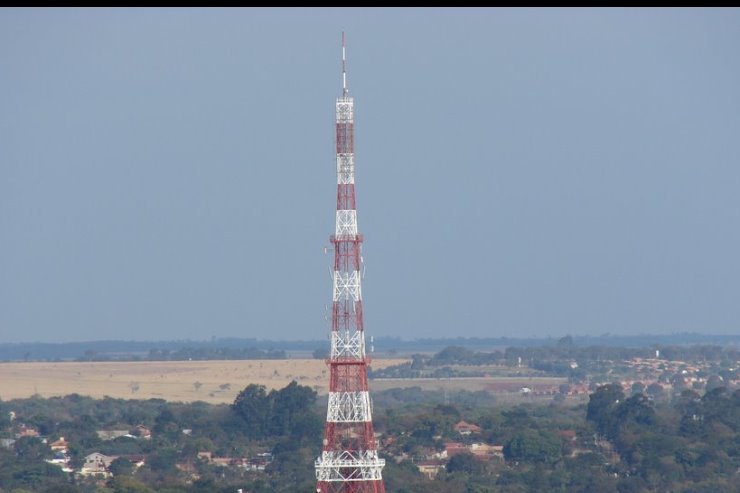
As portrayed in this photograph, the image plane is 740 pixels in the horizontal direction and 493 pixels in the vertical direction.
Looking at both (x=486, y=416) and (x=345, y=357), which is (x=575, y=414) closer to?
(x=486, y=416)

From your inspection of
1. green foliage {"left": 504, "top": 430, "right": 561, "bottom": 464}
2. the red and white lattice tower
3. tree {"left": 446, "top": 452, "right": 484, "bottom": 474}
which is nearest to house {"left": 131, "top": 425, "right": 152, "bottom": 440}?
tree {"left": 446, "top": 452, "right": 484, "bottom": 474}

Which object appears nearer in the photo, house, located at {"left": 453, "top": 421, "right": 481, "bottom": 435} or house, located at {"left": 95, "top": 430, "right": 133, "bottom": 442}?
house, located at {"left": 453, "top": 421, "right": 481, "bottom": 435}

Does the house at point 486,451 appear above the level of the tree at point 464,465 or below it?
above

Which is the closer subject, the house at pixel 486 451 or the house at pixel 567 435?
the house at pixel 486 451

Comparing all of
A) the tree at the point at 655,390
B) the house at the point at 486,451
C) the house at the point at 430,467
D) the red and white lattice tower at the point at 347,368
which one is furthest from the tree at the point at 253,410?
the red and white lattice tower at the point at 347,368

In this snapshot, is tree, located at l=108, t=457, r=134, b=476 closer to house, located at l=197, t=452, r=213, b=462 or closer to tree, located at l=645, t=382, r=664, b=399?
house, located at l=197, t=452, r=213, b=462

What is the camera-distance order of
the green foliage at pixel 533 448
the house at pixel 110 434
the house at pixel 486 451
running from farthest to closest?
the house at pixel 110 434 → the house at pixel 486 451 → the green foliage at pixel 533 448

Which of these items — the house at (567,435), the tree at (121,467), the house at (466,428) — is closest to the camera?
the tree at (121,467)

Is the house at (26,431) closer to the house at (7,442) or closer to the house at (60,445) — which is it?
the house at (7,442)
